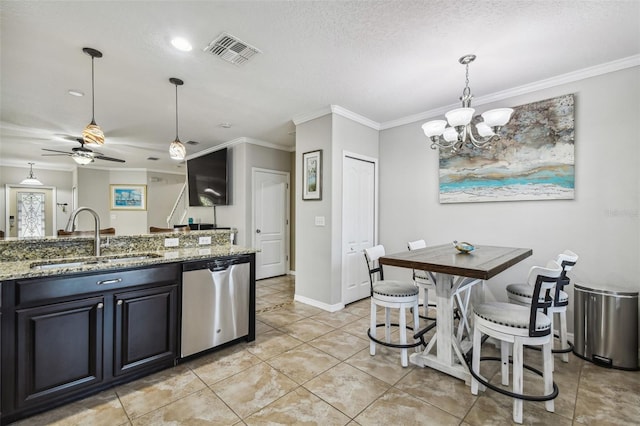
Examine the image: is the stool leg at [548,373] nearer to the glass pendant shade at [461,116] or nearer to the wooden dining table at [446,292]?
the wooden dining table at [446,292]

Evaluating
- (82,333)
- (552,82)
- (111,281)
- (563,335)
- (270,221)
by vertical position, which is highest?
(552,82)

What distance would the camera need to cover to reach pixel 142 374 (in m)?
2.17

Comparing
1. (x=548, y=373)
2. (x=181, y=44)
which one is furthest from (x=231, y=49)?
(x=548, y=373)

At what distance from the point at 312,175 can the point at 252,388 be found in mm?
2629

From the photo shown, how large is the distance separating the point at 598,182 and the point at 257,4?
3386 millimetres

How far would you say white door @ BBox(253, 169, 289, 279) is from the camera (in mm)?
5367

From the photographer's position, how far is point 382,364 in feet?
7.87

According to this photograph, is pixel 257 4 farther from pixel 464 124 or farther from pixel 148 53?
pixel 464 124

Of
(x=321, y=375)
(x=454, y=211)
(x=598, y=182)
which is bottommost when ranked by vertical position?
(x=321, y=375)

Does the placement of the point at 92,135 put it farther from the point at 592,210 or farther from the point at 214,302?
the point at 592,210

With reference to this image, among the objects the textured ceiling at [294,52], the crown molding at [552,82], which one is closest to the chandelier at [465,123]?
the textured ceiling at [294,52]

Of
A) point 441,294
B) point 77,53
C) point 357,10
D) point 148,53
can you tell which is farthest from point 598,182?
point 77,53

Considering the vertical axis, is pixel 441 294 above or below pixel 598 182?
below

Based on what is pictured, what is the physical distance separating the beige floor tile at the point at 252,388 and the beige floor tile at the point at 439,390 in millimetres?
865
